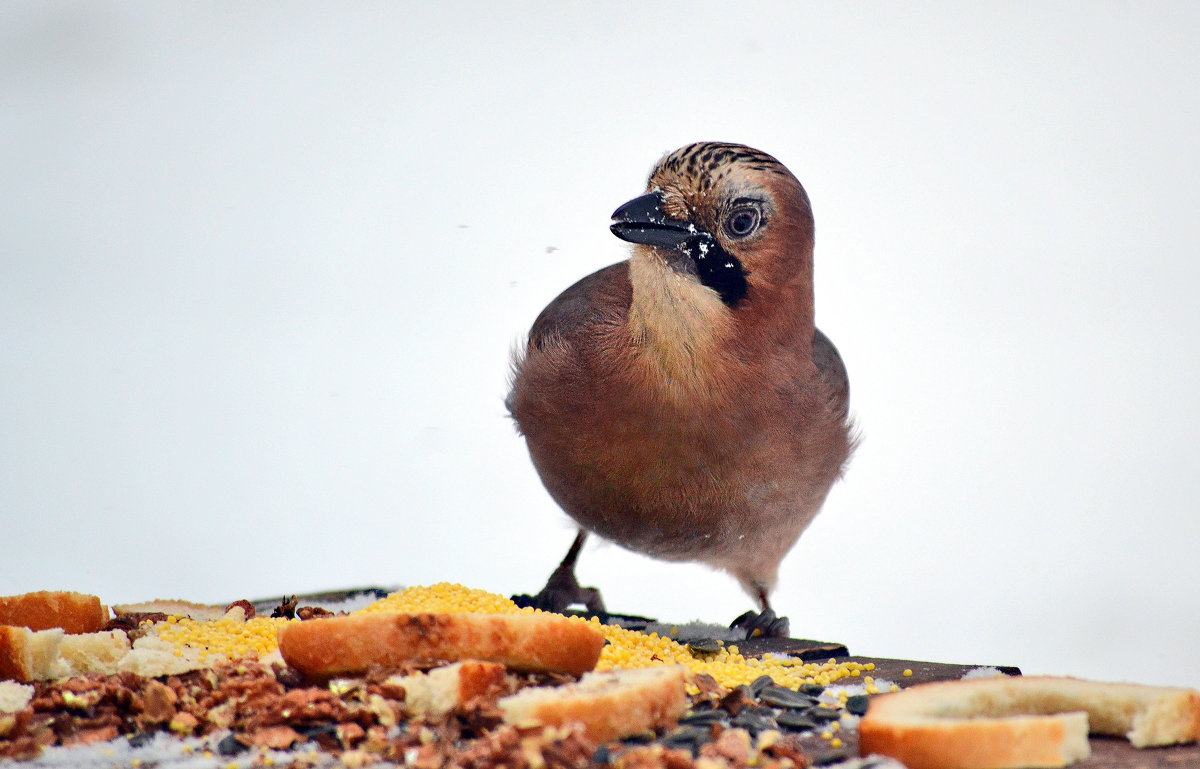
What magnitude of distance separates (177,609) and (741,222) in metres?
1.77

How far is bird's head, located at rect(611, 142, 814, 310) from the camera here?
2.51m

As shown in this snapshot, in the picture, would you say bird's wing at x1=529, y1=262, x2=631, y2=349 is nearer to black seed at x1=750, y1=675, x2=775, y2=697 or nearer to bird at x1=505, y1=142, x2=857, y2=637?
bird at x1=505, y1=142, x2=857, y2=637

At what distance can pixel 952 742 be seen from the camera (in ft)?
5.19

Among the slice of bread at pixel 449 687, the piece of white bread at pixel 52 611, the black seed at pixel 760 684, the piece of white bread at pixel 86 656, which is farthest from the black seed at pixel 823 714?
the piece of white bread at pixel 52 611

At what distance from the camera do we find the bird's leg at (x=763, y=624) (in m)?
3.02

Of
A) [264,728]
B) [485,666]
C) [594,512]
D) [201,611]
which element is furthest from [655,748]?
[201,611]

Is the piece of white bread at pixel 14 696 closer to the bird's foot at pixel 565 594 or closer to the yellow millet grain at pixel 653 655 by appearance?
the yellow millet grain at pixel 653 655

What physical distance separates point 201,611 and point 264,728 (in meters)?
1.24

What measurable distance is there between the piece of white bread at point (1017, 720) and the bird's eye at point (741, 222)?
3.83 ft

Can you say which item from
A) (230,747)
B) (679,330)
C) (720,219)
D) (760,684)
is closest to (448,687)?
(230,747)

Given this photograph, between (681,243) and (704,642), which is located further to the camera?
(704,642)

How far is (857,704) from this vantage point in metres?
2.04

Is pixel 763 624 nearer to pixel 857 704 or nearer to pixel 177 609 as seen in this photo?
pixel 857 704

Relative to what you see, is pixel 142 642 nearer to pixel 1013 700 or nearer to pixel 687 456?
pixel 687 456
